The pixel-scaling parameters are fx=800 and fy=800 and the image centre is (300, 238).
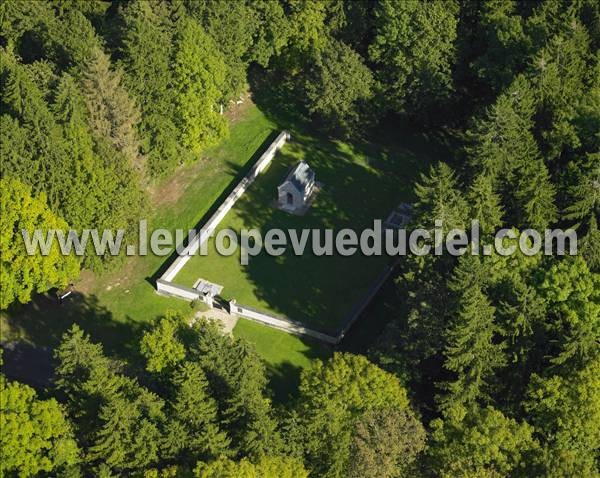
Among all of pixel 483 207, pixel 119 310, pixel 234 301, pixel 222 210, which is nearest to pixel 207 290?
pixel 234 301

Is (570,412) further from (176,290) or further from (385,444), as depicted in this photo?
(176,290)

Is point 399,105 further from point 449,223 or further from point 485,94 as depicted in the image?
point 449,223

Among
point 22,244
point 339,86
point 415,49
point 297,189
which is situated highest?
point 415,49

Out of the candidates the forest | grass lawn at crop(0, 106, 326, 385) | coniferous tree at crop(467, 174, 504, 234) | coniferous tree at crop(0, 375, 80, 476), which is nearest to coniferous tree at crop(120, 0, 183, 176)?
the forest

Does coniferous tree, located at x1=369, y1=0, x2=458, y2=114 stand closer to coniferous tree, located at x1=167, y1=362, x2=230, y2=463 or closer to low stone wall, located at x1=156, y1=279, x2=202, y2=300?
low stone wall, located at x1=156, y1=279, x2=202, y2=300

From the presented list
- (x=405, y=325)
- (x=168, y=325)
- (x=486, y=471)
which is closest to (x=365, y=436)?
(x=486, y=471)

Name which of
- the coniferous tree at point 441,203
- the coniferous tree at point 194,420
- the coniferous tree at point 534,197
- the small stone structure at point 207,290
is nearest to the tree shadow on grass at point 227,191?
the small stone structure at point 207,290

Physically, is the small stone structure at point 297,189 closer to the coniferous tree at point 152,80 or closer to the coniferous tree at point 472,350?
the coniferous tree at point 152,80
